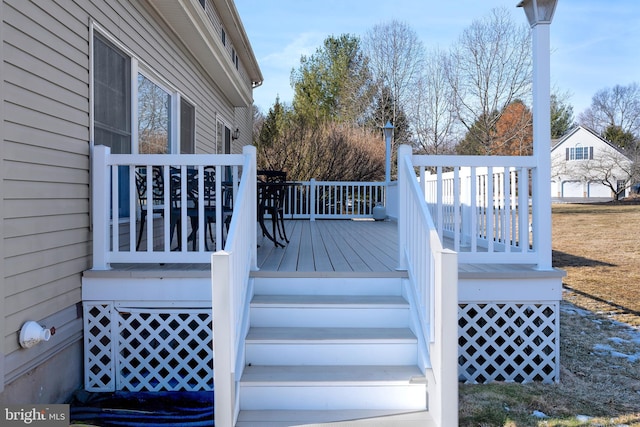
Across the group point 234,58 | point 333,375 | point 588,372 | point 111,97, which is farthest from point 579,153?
point 333,375

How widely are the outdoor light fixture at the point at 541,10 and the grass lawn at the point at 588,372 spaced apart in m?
2.56

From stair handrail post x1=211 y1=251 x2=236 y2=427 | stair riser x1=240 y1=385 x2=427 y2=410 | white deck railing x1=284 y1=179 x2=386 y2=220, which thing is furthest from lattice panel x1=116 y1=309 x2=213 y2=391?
white deck railing x1=284 y1=179 x2=386 y2=220

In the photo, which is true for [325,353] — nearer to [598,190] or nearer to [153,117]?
[153,117]

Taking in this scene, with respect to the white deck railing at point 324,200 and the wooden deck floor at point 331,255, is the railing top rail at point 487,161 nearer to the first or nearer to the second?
the wooden deck floor at point 331,255

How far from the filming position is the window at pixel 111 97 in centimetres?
369

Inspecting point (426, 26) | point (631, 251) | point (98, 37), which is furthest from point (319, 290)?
point (426, 26)

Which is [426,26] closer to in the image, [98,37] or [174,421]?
[98,37]

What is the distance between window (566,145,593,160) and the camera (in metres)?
32.0

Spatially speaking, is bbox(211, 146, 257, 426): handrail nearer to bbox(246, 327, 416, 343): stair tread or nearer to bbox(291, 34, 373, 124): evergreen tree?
bbox(246, 327, 416, 343): stair tread

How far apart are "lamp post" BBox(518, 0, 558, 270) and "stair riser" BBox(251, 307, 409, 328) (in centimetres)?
118

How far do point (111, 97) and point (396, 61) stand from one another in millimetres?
20038

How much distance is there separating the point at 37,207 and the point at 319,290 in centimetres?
184

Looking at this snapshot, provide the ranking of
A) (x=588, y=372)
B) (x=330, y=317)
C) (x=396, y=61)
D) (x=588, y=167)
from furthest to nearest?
(x=588, y=167)
(x=396, y=61)
(x=588, y=372)
(x=330, y=317)

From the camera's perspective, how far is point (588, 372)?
376 cm
